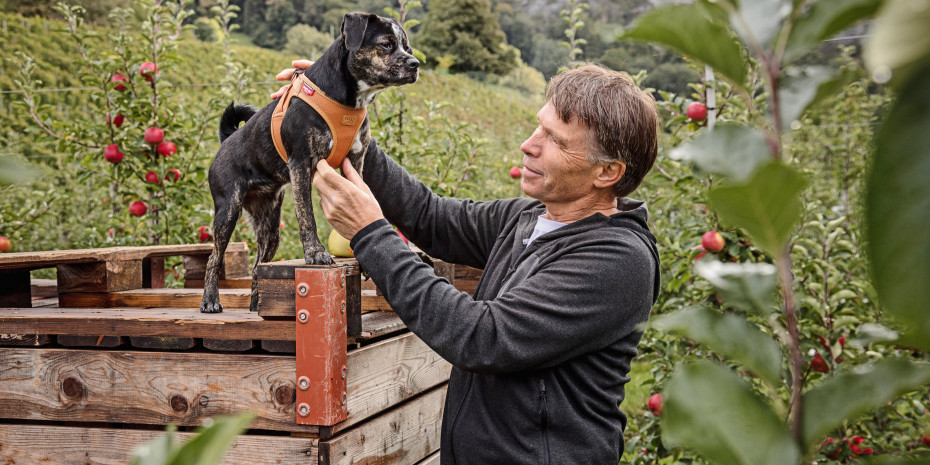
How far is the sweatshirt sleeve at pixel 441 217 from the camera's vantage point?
7.81ft

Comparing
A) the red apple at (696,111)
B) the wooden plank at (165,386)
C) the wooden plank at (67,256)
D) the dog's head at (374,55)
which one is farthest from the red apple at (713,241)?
the wooden plank at (67,256)

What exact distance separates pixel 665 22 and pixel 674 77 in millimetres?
20202

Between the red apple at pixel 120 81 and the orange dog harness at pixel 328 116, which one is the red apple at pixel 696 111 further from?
the red apple at pixel 120 81

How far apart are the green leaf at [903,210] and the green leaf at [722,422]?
0.33 feet

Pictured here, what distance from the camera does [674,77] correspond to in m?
19.3

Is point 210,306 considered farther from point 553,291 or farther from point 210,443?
point 210,443

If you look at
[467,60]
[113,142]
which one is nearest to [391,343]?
[113,142]

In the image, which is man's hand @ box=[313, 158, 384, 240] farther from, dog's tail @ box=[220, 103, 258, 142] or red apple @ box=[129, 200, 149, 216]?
red apple @ box=[129, 200, 149, 216]

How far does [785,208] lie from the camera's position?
328mm

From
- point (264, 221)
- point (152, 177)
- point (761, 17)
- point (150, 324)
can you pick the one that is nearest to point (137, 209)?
point (152, 177)

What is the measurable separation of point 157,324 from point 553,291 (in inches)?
42.1

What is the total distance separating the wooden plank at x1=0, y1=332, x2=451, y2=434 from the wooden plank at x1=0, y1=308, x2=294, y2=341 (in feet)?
0.22

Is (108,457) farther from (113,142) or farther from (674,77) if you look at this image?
(674,77)

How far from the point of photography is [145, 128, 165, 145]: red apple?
3.59 meters
